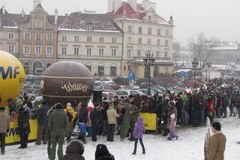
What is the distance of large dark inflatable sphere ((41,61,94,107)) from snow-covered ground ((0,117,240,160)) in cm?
366

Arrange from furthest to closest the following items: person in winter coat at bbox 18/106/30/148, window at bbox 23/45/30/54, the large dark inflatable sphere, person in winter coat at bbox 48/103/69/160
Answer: window at bbox 23/45/30/54 → the large dark inflatable sphere → person in winter coat at bbox 18/106/30/148 → person in winter coat at bbox 48/103/69/160

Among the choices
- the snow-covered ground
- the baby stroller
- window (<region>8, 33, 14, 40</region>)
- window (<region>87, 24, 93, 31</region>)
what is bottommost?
the snow-covered ground

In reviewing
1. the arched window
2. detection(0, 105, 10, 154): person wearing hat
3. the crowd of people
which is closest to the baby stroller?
the crowd of people

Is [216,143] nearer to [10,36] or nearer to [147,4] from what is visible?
[10,36]

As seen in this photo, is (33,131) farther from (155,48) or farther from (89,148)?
(155,48)

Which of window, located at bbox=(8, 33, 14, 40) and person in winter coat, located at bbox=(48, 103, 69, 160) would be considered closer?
person in winter coat, located at bbox=(48, 103, 69, 160)

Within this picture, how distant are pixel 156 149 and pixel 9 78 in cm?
684

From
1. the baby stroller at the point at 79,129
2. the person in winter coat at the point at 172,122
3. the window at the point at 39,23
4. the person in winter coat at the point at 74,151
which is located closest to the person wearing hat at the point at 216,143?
the person in winter coat at the point at 74,151

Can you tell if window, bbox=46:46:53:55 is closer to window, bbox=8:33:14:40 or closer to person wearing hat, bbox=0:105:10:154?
window, bbox=8:33:14:40

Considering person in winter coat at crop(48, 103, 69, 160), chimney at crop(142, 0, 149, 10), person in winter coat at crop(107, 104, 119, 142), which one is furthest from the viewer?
chimney at crop(142, 0, 149, 10)

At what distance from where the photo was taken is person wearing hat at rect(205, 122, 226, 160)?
9.62 meters

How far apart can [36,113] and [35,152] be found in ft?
6.06

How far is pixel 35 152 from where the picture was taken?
1503 cm

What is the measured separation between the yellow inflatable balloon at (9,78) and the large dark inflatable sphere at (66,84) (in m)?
2.53
